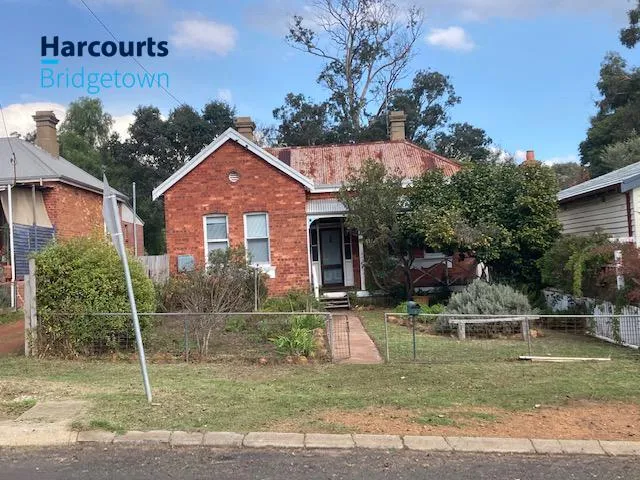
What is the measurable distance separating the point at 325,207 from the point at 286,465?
45.2 feet

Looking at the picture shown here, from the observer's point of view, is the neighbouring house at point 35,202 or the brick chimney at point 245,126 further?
the brick chimney at point 245,126

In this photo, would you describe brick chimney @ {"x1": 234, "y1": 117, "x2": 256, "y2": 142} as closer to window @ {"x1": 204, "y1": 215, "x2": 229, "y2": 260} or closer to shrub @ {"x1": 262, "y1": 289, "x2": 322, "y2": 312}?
window @ {"x1": 204, "y1": 215, "x2": 229, "y2": 260}

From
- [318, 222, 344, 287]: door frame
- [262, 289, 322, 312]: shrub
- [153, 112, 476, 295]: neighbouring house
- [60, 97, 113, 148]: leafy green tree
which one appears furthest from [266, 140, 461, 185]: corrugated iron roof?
[60, 97, 113, 148]: leafy green tree

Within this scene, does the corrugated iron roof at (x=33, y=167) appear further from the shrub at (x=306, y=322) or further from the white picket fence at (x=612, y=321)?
the white picket fence at (x=612, y=321)

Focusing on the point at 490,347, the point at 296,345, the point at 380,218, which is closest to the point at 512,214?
the point at 380,218

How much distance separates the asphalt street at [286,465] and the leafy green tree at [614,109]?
39359 mm

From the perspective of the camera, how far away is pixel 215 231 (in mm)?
18562

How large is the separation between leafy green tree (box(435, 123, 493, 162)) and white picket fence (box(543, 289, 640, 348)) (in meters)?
36.4

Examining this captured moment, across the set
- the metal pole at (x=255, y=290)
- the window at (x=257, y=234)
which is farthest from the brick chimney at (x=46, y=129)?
the metal pole at (x=255, y=290)

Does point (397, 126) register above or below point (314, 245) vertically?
above

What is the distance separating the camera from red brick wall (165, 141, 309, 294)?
18266 mm

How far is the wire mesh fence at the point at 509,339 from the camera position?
9.41 metres

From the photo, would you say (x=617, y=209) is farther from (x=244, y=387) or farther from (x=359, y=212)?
(x=244, y=387)

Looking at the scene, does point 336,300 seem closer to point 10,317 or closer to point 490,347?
point 490,347
